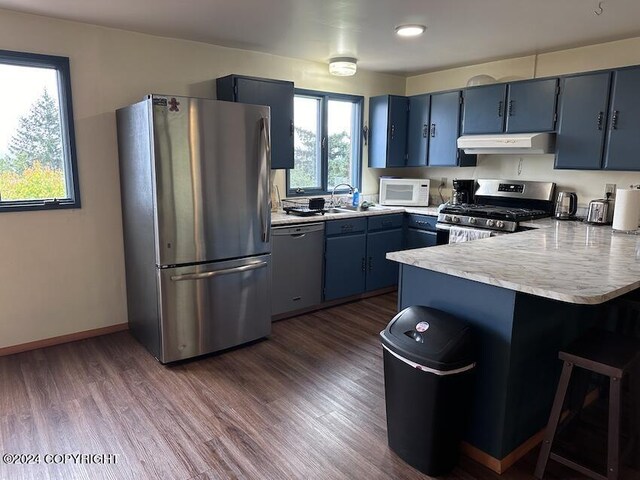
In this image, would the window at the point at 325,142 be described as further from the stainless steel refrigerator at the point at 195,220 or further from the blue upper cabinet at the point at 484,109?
the stainless steel refrigerator at the point at 195,220

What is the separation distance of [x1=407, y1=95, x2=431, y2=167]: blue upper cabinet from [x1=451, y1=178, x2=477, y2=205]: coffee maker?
46 cm

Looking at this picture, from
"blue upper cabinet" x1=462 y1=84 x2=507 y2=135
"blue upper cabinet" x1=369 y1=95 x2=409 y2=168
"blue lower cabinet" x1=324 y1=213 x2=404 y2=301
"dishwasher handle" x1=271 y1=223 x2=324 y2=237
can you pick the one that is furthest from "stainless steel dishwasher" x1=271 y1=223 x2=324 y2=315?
"blue upper cabinet" x1=462 y1=84 x2=507 y2=135

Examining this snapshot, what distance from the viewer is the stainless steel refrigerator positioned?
111 inches

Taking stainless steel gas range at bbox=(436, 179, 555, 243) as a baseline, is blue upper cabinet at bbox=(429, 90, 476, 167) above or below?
above

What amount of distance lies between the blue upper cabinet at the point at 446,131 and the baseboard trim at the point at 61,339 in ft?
11.0

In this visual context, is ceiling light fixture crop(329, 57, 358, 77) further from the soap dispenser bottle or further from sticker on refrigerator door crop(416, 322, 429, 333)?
sticker on refrigerator door crop(416, 322, 429, 333)

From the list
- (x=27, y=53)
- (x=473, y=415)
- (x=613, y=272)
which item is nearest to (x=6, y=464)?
(x=473, y=415)

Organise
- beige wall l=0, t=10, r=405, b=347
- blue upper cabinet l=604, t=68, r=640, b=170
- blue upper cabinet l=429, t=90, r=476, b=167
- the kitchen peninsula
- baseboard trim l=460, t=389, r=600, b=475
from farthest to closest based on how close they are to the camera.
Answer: blue upper cabinet l=429, t=90, r=476, b=167, blue upper cabinet l=604, t=68, r=640, b=170, beige wall l=0, t=10, r=405, b=347, baseboard trim l=460, t=389, r=600, b=475, the kitchen peninsula

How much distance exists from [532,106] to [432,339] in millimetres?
2827

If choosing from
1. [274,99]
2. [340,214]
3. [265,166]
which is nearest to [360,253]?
[340,214]

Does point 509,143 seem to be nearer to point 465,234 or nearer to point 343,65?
point 465,234

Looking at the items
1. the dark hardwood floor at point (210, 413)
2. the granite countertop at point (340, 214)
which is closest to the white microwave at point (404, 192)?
the granite countertop at point (340, 214)

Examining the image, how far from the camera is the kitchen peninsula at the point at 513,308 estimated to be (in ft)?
6.14

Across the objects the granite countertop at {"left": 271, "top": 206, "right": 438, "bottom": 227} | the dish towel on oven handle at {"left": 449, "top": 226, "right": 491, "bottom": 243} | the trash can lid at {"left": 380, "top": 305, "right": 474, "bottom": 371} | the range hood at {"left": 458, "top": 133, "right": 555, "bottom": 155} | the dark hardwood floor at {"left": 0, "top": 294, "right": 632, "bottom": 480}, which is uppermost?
the range hood at {"left": 458, "top": 133, "right": 555, "bottom": 155}
